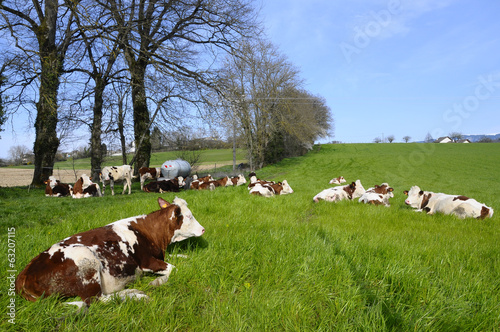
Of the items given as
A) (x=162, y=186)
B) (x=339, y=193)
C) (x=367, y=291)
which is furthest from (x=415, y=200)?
(x=162, y=186)

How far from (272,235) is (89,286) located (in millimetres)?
2409

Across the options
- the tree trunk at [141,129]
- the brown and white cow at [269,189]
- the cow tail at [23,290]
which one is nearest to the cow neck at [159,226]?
the cow tail at [23,290]

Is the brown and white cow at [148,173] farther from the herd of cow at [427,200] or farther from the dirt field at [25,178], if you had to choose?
the herd of cow at [427,200]

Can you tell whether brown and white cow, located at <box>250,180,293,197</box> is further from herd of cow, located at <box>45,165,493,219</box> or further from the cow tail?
the cow tail

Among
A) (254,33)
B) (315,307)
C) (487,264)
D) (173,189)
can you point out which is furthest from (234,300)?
(254,33)

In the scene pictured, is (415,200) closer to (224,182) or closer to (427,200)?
(427,200)

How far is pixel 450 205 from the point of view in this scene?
681cm

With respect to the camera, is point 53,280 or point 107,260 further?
point 107,260

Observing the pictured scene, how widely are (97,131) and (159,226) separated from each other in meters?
15.9

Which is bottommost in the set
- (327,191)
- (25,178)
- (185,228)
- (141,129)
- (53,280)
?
(327,191)

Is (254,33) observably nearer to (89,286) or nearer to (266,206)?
(266,206)

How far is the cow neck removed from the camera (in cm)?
314

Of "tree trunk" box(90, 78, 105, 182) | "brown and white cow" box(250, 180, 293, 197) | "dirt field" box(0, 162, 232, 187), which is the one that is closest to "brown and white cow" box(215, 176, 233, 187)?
"brown and white cow" box(250, 180, 293, 197)

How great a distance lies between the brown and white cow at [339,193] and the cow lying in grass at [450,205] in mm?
2186
